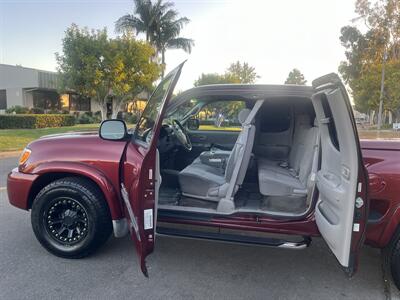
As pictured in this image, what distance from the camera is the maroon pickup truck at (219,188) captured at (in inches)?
90.1

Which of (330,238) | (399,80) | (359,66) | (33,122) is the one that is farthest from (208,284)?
(359,66)

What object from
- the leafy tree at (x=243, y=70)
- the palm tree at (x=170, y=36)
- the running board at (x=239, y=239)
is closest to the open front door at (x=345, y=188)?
the running board at (x=239, y=239)

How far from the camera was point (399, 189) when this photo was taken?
2.47 meters

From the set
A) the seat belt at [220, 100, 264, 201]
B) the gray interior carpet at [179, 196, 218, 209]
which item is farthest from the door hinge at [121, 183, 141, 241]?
the seat belt at [220, 100, 264, 201]

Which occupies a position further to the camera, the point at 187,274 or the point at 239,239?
the point at 187,274

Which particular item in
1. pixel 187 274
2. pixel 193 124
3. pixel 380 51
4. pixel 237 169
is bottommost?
pixel 187 274

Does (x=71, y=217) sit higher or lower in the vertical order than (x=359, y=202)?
lower

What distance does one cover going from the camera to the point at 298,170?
347cm

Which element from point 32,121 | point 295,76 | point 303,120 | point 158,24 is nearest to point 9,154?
point 303,120

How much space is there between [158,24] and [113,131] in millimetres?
27727

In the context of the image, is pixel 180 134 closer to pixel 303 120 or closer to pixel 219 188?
pixel 219 188

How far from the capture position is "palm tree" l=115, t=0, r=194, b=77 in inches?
1096

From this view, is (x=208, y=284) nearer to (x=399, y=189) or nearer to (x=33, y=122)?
(x=399, y=189)

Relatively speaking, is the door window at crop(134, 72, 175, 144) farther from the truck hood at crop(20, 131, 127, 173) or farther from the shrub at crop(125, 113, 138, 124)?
the shrub at crop(125, 113, 138, 124)
